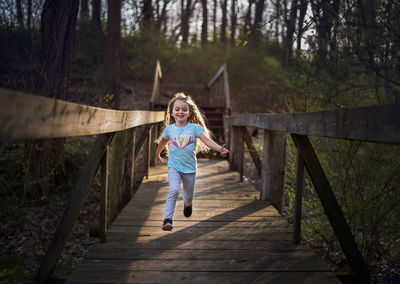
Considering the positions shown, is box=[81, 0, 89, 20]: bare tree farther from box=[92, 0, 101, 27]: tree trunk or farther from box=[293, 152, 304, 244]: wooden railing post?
box=[293, 152, 304, 244]: wooden railing post

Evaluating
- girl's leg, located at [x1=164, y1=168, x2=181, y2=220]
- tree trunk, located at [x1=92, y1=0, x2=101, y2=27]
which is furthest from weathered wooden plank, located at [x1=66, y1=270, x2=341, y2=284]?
tree trunk, located at [x1=92, y1=0, x2=101, y2=27]

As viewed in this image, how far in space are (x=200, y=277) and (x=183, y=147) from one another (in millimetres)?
1313

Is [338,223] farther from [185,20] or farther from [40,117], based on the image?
[185,20]

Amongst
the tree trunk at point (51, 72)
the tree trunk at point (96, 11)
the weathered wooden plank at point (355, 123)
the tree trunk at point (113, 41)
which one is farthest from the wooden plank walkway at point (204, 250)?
the tree trunk at point (96, 11)

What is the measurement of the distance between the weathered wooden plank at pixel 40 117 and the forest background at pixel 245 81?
233 cm

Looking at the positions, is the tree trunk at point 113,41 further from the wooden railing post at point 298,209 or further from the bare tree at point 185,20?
the wooden railing post at point 298,209

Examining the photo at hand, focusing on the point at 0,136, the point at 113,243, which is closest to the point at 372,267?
the point at 113,243

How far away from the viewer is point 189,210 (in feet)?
12.4

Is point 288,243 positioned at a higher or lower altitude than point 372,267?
higher

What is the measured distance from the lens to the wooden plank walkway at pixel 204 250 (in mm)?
2742

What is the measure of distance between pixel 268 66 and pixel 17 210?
15.5 metres

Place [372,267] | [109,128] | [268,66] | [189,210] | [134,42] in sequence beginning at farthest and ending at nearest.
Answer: [268,66]
[134,42]
[372,267]
[189,210]
[109,128]

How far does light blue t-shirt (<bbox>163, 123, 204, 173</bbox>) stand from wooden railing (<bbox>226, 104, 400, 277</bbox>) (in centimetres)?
84

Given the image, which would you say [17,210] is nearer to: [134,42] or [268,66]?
[134,42]
